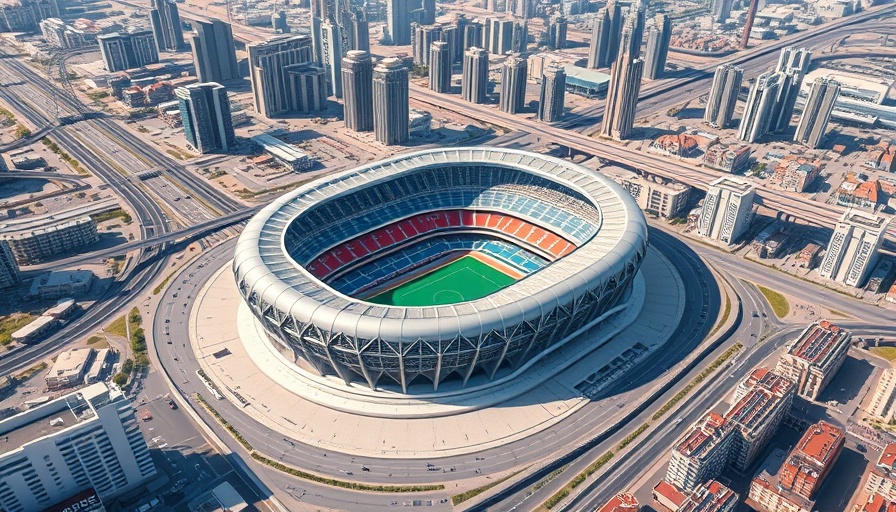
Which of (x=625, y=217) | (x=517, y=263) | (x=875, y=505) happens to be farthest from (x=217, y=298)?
(x=875, y=505)

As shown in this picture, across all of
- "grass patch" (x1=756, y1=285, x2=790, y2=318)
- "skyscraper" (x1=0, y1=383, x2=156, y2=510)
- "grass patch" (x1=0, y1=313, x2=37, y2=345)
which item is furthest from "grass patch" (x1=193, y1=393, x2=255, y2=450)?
"grass patch" (x1=756, y1=285, x2=790, y2=318)

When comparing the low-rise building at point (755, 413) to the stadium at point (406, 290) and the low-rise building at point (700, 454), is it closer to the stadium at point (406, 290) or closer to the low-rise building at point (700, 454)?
the low-rise building at point (700, 454)

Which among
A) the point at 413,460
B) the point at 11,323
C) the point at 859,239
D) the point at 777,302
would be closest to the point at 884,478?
the point at 777,302

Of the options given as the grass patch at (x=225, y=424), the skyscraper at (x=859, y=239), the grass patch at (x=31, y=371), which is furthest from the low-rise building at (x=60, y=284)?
the skyscraper at (x=859, y=239)

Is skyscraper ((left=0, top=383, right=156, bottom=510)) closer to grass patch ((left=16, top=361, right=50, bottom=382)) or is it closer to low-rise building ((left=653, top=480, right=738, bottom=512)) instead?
grass patch ((left=16, top=361, right=50, bottom=382))

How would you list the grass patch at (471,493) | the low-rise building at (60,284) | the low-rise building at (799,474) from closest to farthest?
the low-rise building at (799,474), the grass patch at (471,493), the low-rise building at (60,284)

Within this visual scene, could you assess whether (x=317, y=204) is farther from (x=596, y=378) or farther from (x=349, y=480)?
(x=596, y=378)
